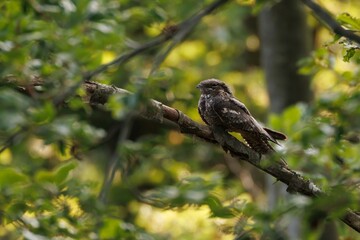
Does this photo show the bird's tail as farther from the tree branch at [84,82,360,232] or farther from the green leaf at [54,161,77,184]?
the green leaf at [54,161,77,184]

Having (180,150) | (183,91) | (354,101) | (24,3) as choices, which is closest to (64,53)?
(24,3)

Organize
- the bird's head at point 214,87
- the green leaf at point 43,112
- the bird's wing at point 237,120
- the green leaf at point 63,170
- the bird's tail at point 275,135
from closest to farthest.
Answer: the green leaf at point 43,112 → the bird's wing at point 237,120 → the bird's tail at point 275,135 → the bird's head at point 214,87 → the green leaf at point 63,170

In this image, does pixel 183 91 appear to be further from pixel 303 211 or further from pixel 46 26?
pixel 303 211

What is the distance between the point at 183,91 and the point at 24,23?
98.0 inches

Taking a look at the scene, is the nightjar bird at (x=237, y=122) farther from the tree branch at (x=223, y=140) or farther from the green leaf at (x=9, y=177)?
the green leaf at (x=9, y=177)

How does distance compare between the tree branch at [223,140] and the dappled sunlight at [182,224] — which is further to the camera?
the dappled sunlight at [182,224]

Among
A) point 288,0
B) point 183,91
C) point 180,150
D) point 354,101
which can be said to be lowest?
point 180,150

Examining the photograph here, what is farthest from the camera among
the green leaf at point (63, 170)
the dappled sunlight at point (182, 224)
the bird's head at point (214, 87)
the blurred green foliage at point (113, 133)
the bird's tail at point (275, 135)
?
the dappled sunlight at point (182, 224)

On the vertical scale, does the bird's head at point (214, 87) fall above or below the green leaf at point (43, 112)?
above

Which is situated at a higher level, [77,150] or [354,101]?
[354,101]

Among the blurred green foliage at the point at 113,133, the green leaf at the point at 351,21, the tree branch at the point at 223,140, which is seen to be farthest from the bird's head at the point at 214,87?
the green leaf at the point at 351,21

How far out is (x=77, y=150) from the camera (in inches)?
203

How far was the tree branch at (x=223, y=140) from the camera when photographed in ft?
11.0

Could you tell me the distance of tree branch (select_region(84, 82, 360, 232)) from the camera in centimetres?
337
